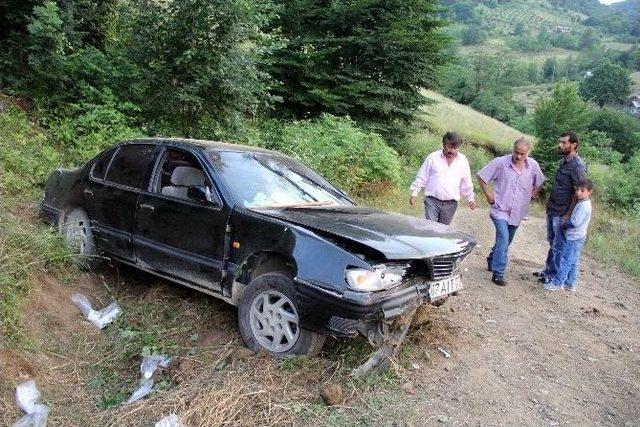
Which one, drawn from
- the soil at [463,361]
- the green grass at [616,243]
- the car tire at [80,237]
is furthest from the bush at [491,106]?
the car tire at [80,237]

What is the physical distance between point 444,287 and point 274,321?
4.38 feet

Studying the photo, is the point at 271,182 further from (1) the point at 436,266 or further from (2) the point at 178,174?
(1) the point at 436,266

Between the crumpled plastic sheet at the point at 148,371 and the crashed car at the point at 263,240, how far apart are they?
2.09 ft

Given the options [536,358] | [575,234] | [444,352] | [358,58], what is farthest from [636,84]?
[444,352]

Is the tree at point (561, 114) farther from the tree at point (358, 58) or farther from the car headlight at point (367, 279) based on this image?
the car headlight at point (367, 279)

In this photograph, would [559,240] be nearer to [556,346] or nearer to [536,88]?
[556,346]

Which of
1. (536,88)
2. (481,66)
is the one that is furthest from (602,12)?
(481,66)

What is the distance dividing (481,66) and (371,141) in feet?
200

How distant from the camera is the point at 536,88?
360ft

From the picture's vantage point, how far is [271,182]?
15.1 ft

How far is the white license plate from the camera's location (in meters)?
3.85

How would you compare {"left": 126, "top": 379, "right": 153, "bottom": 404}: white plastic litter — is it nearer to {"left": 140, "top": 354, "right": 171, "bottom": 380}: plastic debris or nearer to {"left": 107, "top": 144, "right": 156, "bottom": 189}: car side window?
{"left": 140, "top": 354, "right": 171, "bottom": 380}: plastic debris

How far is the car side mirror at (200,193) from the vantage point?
4297 mm

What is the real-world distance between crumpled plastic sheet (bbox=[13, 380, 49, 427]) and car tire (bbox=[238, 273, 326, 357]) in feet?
4.63
